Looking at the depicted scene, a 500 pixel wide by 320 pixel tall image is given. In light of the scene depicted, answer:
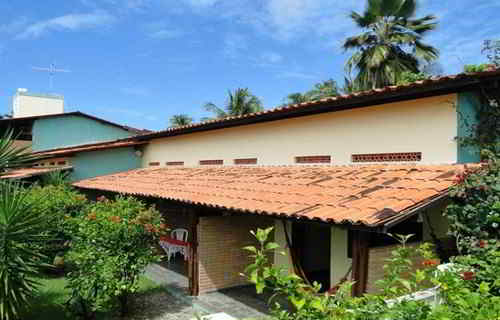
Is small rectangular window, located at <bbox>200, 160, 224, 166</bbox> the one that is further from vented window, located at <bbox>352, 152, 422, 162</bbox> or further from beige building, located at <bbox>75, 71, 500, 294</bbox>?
vented window, located at <bbox>352, 152, 422, 162</bbox>

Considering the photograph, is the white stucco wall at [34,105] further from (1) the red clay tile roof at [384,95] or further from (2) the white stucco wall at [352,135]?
(1) the red clay tile roof at [384,95]

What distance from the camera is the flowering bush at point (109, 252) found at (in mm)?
7367

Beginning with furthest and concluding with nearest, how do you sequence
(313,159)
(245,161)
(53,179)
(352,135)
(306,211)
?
(53,179), (245,161), (313,159), (352,135), (306,211)

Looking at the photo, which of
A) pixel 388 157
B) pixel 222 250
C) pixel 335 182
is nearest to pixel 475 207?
pixel 335 182

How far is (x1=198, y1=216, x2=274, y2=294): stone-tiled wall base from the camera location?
32.2ft

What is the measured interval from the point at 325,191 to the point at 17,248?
17.8 ft

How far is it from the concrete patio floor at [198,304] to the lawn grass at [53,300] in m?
0.64

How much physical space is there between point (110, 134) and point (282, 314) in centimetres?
2594

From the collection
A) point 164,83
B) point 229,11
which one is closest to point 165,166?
point 229,11

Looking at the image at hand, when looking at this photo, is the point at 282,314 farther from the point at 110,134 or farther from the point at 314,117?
the point at 110,134

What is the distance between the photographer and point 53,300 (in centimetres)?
923

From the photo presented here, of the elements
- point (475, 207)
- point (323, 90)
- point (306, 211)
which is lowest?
point (306, 211)

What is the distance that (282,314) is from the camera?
2.89 m

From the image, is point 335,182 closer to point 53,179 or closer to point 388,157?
point 388,157
